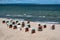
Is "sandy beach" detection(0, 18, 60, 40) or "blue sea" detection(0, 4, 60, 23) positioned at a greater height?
"sandy beach" detection(0, 18, 60, 40)

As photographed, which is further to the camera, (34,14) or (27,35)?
(34,14)

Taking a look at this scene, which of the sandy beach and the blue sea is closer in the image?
the sandy beach

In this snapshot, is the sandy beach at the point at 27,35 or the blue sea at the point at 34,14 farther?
the blue sea at the point at 34,14

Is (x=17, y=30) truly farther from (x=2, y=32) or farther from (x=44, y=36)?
(x=44, y=36)

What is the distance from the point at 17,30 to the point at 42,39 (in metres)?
2.33

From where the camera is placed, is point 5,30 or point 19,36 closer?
point 19,36

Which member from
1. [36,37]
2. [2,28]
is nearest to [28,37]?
[36,37]

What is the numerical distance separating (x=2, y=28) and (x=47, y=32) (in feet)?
9.45

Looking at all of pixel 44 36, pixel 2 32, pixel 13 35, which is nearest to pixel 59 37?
pixel 44 36

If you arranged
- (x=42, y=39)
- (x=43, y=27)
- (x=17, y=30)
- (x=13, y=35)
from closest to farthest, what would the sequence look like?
(x=42, y=39) < (x=13, y=35) < (x=17, y=30) < (x=43, y=27)

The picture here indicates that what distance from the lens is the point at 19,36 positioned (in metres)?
12.7

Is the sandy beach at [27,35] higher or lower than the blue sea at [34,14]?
higher

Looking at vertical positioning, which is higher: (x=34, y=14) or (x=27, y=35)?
(x=27, y=35)

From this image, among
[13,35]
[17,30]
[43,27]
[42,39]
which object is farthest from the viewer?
Answer: [43,27]
